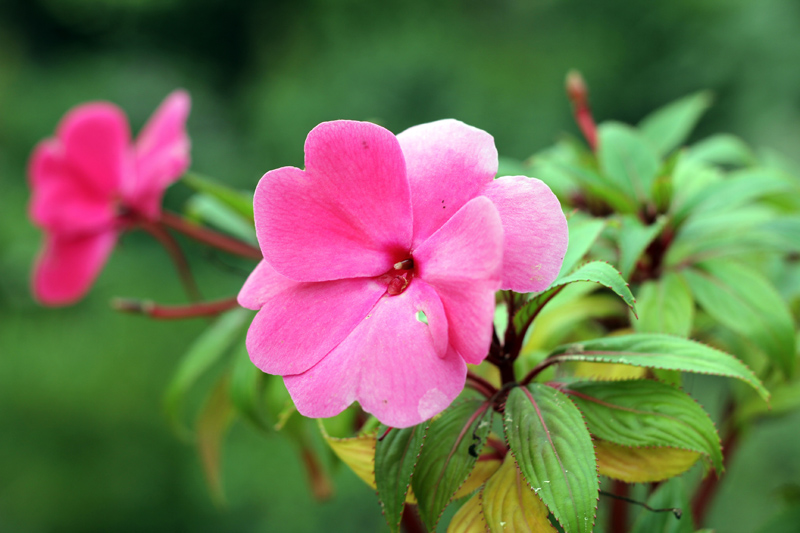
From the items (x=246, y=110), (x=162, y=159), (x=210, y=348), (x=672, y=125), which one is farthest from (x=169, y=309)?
(x=246, y=110)

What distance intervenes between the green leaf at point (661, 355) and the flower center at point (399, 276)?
10 cm

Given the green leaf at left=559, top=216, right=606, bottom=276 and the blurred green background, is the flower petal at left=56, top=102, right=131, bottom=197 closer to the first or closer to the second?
the green leaf at left=559, top=216, right=606, bottom=276

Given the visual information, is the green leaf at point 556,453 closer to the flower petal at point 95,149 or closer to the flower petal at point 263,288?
the flower petal at point 263,288

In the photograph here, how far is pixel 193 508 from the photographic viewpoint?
1.99 metres

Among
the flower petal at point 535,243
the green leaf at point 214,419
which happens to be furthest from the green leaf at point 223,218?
the flower petal at point 535,243

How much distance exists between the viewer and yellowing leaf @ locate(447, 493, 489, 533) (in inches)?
11.8

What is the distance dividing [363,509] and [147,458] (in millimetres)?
681

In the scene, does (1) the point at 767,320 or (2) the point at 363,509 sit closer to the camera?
(1) the point at 767,320

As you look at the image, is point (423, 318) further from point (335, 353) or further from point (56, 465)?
point (56, 465)

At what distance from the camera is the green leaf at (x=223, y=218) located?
0.62m

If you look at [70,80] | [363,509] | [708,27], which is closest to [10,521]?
[363,509]

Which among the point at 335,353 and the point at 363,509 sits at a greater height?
the point at 335,353

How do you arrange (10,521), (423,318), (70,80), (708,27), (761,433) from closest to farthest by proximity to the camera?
(423,318), (761,433), (10,521), (708,27), (70,80)

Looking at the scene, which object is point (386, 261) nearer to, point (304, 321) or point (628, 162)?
point (304, 321)
